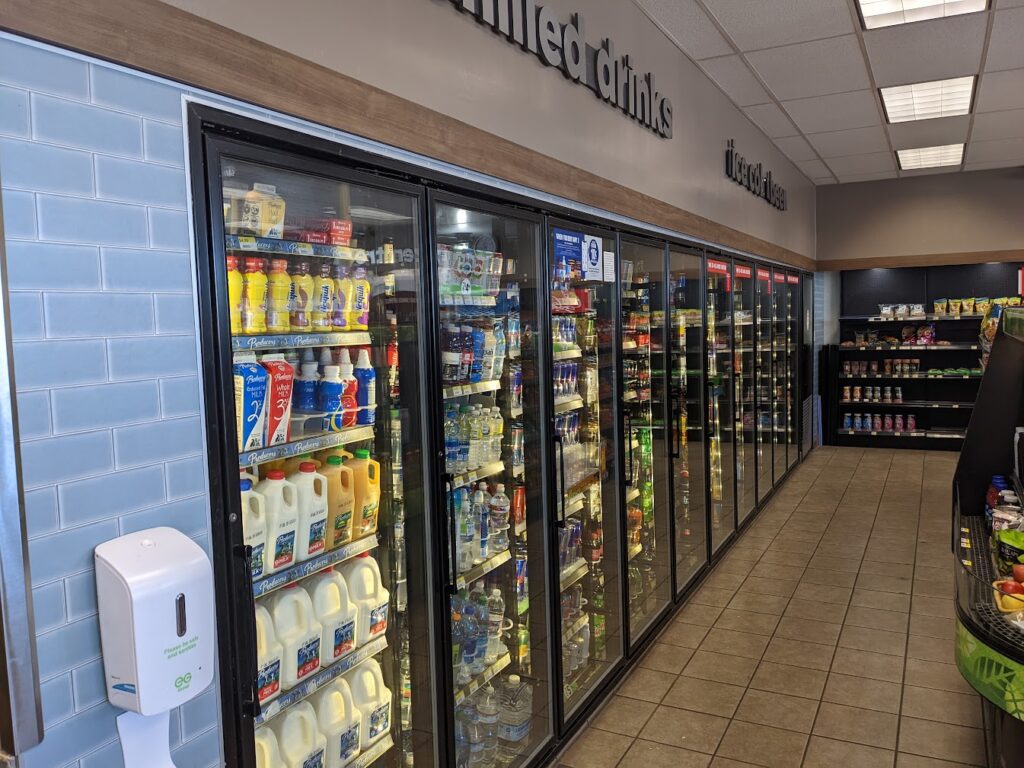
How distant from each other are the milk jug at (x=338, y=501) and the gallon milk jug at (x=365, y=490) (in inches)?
0.9

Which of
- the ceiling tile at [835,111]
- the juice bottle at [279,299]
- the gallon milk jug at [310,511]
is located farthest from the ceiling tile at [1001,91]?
the gallon milk jug at [310,511]

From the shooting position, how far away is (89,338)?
150 centimetres

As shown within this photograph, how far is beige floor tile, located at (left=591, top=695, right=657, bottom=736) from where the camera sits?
3.56 m

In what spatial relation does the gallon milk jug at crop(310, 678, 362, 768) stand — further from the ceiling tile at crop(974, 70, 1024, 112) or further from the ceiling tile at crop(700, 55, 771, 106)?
the ceiling tile at crop(974, 70, 1024, 112)

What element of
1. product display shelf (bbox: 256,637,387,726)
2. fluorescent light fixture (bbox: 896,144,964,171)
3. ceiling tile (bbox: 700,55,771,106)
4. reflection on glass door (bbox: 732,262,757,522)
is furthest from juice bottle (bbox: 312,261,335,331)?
fluorescent light fixture (bbox: 896,144,964,171)

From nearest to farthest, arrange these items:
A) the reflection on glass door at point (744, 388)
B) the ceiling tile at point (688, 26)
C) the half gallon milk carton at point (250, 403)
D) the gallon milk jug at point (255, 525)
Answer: the half gallon milk carton at point (250, 403) < the gallon milk jug at point (255, 525) < the ceiling tile at point (688, 26) < the reflection on glass door at point (744, 388)

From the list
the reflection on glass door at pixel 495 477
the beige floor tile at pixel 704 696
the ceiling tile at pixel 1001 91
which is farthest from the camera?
the ceiling tile at pixel 1001 91

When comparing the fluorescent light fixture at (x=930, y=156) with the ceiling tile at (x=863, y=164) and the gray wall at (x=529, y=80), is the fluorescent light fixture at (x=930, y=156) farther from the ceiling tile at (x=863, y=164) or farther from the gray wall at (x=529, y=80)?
the gray wall at (x=529, y=80)

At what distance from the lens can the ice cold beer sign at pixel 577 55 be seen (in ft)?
9.37

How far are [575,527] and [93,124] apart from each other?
109 inches

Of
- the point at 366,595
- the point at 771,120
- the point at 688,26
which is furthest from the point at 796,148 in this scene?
the point at 366,595

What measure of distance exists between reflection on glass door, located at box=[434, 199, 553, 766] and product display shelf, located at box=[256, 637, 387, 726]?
15.2 inches

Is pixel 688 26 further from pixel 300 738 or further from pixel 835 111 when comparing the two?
pixel 300 738

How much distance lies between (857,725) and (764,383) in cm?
486
